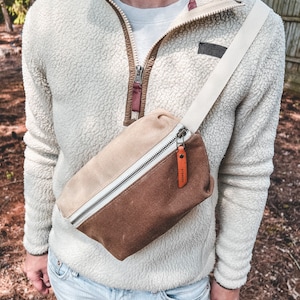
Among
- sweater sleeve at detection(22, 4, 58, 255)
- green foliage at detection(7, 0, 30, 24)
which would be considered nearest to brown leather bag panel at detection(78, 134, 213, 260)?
sweater sleeve at detection(22, 4, 58, 255)

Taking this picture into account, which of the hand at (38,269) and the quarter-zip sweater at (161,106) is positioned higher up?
the quarter-zip sweater at (161,106)

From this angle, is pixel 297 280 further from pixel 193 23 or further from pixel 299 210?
pixel 193 23

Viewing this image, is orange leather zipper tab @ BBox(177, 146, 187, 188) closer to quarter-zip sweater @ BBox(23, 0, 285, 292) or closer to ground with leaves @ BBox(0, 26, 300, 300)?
quarter-zip sweater @ BBox(23, 0, 285, 292)

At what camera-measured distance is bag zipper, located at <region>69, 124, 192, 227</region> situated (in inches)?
36.2

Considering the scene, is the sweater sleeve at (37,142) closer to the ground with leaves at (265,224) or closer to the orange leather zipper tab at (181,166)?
the orange leather zipper tab at (181,166)

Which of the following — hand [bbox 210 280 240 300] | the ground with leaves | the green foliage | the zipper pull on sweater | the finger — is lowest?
the green foliage

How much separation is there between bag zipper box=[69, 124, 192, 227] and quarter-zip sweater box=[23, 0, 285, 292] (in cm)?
10

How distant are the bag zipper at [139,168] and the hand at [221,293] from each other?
1.85 ft

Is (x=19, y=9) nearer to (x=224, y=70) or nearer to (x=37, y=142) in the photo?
(x=37, y=142)

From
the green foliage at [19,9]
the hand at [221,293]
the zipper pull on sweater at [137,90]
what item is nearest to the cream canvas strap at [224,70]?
the zipper pull on sweater at [137,90]

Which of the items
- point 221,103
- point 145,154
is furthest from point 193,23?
point 145,154

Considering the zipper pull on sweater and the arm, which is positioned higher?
the zipper pull on sweater

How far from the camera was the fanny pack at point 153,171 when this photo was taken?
0.93 meters

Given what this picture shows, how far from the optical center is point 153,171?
36.6 inches
